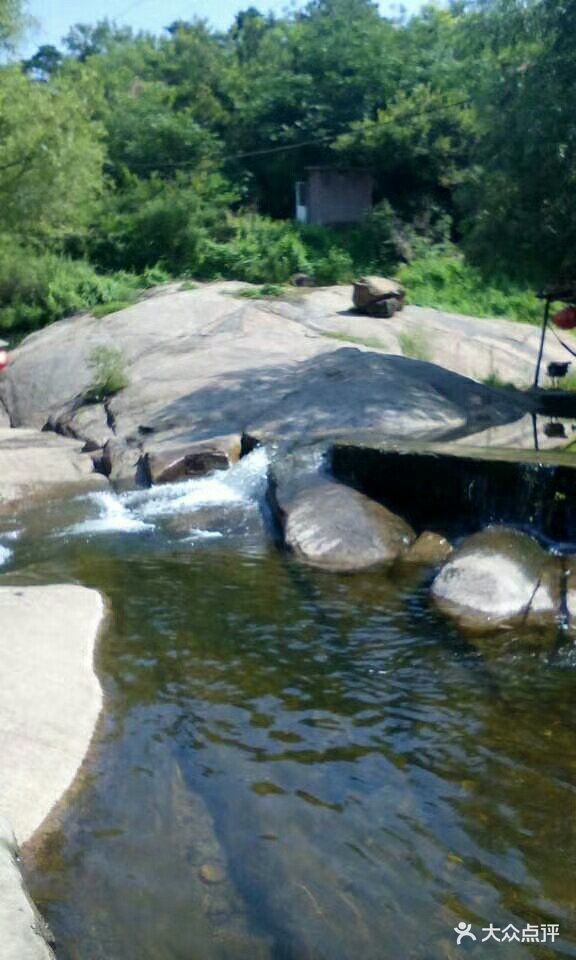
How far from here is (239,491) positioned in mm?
12164

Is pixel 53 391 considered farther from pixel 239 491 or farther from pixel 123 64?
pixel 123 64

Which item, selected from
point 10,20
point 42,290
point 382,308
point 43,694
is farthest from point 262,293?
point 43,694

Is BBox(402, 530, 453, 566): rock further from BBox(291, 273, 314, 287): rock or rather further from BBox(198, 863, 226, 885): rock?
BBox(291, 273, 314, 287): rock

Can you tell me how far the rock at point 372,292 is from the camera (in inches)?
757

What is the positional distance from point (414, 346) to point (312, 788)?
43.2 ft

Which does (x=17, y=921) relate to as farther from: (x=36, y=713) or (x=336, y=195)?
(x=336, y=195)

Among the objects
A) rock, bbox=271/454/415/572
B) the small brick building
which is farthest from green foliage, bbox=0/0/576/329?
rock, bbox=271/454/415/572

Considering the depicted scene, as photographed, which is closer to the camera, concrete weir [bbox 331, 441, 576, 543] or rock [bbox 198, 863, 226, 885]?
rock [bbox 198, 863, 226, 885]

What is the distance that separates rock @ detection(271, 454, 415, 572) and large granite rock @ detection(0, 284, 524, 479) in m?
2.45

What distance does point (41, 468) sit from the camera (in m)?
13.5

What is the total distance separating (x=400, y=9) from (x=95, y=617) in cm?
3363

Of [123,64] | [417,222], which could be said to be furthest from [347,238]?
[123,64]

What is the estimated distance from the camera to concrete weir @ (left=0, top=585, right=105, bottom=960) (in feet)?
12.6

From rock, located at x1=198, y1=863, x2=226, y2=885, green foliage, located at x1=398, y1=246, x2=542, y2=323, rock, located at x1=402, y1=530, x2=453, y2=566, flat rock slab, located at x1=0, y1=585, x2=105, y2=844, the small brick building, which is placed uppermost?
the small brick building
